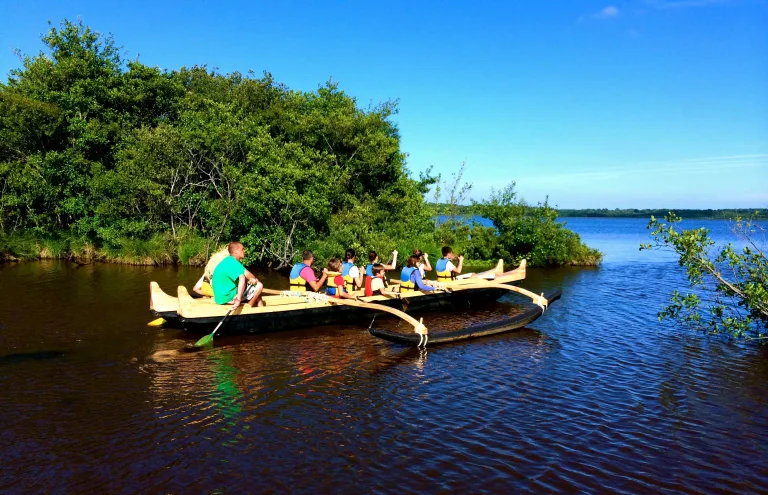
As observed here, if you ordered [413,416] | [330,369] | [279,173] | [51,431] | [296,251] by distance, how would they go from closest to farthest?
[51,431]
[413,416]
[330,369]
[279,173]
[296,251]

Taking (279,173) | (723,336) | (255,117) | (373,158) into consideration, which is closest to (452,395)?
(723,336)

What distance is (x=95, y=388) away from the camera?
7.93 meters

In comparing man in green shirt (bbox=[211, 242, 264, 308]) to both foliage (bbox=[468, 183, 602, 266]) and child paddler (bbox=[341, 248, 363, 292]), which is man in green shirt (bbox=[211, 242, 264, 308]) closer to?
child paddler (bbox=[341, 248, 363, 292])

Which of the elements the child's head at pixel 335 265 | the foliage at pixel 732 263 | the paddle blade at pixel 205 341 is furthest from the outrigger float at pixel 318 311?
the foliage at pixel 732 263

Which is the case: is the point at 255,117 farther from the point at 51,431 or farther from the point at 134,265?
the point at 51,431

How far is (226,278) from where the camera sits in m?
11.0

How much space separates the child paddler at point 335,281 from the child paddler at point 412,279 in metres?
2.15

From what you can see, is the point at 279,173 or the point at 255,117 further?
the point at 255,117

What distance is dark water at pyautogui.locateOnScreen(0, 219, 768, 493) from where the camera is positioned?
5.67 metres

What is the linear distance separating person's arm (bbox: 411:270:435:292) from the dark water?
2.66m

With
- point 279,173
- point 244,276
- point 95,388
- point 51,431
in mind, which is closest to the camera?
point 51,431

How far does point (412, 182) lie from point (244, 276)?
1655cm

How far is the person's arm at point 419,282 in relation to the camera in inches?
558

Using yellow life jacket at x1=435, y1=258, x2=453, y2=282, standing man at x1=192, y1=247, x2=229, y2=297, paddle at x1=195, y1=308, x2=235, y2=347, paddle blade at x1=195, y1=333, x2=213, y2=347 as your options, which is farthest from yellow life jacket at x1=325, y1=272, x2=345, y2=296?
yellow life jacket at x1=435, y1=258, x2=453, y2=282
